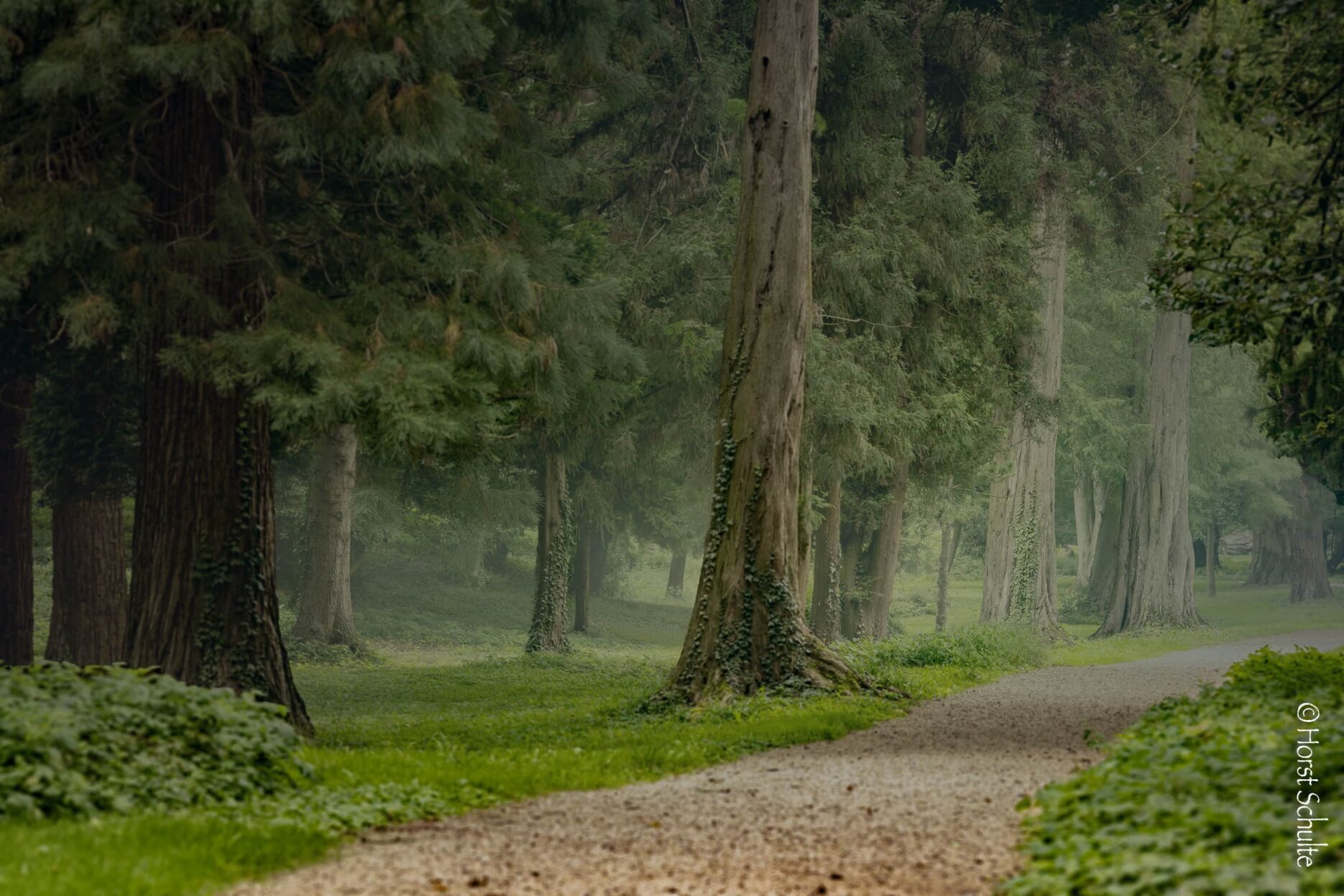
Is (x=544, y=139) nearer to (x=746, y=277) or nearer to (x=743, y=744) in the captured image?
(x=746, y=277)

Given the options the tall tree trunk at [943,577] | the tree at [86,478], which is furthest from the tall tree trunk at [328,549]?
the tall tree trunk at [943,577]

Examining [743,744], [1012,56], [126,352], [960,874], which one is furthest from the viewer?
[1012,56]

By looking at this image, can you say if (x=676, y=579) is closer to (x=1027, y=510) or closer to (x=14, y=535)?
(x=1027, y=510)

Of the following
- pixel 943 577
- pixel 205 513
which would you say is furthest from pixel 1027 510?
pixel 205 513

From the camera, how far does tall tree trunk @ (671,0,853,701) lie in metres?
11.6

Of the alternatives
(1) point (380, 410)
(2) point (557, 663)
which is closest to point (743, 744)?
(1) point (380, 410)

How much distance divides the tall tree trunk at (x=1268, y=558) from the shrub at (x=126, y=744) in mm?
43707

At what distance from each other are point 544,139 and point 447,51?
8.08 ft

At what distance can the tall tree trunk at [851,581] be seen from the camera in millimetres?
21266

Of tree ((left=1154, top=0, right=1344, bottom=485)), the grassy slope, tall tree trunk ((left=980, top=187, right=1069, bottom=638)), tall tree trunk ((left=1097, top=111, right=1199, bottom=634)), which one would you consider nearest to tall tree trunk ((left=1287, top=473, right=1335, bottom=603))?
tall tree trunk ((left=1097, top=111, right=1199, bottom=634))

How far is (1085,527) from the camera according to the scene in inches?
1698

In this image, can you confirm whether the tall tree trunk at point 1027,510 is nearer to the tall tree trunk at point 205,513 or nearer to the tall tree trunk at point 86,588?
the tall tree trunk at point 86,588

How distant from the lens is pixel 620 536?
42844 millimetres

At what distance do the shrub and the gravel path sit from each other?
3.43ft
